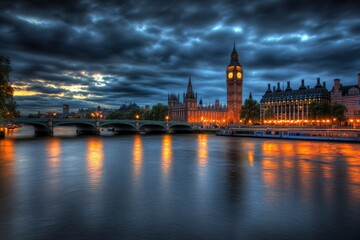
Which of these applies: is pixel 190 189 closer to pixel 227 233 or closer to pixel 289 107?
pixel 227 233

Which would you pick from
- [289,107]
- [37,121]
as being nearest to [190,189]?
[37,121]

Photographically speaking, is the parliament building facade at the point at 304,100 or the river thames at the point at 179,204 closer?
the river thames at the point at 179,204

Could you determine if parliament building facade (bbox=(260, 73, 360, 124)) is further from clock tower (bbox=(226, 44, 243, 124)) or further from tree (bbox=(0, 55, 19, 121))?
tree (bbox=(0, 55, 19, 121))

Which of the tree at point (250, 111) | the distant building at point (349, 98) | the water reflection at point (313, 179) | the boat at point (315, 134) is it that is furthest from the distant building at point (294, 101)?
the water reflection at point (313, 179)

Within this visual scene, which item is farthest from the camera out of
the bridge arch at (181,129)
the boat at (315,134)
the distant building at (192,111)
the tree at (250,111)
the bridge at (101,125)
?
the distant building at (192,111)

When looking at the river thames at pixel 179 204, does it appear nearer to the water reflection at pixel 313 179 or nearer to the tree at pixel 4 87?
the water reflection at pixel 313 179

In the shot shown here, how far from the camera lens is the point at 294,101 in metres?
139

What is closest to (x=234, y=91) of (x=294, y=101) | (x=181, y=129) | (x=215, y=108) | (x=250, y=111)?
(x=215, y=108)

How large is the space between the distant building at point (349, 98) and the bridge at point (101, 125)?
5660cm

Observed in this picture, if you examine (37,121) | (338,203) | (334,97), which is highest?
(334,97)

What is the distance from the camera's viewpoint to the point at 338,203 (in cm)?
1295

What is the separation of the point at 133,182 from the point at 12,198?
21.6 ft

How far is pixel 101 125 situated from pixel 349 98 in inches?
3633

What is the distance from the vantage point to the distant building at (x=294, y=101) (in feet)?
423
